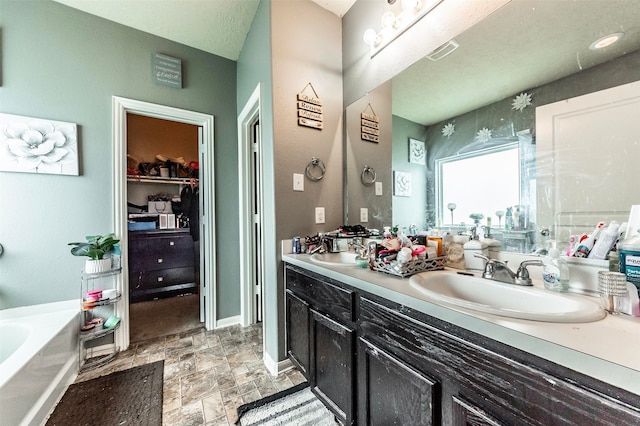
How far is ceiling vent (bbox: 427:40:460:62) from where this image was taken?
4.09 ft

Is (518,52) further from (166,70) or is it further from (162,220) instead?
(162,220)

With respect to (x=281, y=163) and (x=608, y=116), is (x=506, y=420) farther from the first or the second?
(x=281, y=163)

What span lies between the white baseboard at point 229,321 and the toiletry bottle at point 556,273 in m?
2.58

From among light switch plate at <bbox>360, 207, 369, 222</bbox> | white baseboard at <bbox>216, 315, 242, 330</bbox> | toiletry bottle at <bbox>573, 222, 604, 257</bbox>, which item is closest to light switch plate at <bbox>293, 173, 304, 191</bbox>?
light switch plate at <bbox>360, 207, 369, 222</bbox>

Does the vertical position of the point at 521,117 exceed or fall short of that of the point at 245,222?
it exceeds it

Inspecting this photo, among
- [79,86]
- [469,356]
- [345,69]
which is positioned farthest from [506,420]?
[79,86]

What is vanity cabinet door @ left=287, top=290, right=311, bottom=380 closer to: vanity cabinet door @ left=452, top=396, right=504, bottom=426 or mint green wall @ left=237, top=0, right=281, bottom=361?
mint green wall @ left=237, top=0, right=281, bottom=361

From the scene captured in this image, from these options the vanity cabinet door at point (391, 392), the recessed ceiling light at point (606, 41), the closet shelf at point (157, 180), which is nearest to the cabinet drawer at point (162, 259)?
the closet shelf at point (157, 180)

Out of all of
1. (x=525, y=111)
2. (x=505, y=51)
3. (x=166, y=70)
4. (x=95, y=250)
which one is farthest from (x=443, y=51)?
(x=95, y=250)

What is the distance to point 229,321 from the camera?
2574 millimetres

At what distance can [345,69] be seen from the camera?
6.59 ft

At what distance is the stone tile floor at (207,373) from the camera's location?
4.69 ft

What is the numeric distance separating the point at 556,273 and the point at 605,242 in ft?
0.52

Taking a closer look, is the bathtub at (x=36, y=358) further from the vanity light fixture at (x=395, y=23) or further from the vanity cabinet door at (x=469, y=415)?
the vanity light fixture at (x=395, y=23)
